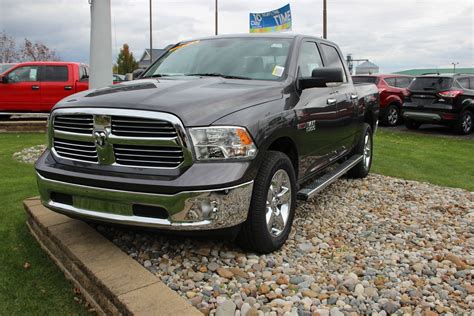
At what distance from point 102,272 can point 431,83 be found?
40.6 feet

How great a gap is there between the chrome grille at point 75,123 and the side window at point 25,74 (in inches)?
412

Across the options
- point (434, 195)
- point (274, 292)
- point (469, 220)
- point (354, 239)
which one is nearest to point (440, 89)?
point (434, 195)

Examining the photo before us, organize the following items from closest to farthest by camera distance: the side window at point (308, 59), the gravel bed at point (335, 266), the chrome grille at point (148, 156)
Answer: the gravel bed at point (335, 266) → the chrome grille at point (148, 156) → the side window at point (308, 59)

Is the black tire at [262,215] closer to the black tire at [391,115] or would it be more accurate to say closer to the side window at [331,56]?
the side window at [331,56]

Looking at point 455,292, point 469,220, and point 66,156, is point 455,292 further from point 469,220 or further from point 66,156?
point 66,156

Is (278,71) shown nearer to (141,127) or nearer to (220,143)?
(220,143)

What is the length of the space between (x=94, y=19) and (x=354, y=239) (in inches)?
205

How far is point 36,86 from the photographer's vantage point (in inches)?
500

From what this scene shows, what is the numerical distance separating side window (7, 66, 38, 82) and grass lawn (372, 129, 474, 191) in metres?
9.39

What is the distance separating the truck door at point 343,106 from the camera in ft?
16.5

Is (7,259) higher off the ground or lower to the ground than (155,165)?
lower

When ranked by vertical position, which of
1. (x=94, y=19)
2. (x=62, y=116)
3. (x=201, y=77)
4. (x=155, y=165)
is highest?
(x=94, y=19)

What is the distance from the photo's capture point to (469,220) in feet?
15.2

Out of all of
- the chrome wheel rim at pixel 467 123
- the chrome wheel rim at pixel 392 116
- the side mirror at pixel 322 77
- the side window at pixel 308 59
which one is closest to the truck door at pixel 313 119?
the side window at pixel 308 59
